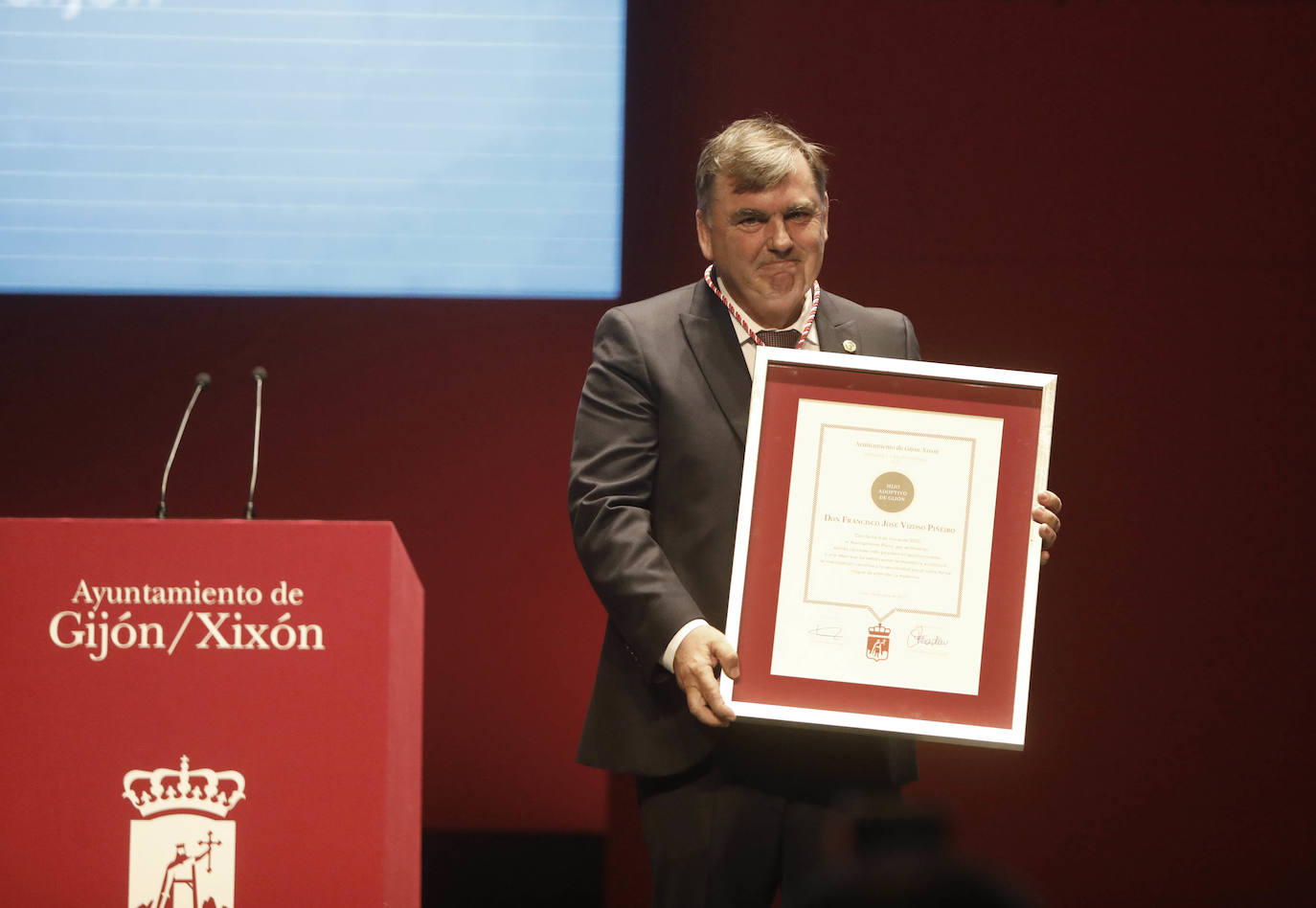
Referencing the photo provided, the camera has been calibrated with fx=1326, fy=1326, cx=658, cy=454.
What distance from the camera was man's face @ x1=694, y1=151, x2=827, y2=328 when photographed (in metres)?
1.94

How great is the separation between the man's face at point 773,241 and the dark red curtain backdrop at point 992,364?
1242 millimetres

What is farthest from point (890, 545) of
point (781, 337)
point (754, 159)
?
point (754, 159)

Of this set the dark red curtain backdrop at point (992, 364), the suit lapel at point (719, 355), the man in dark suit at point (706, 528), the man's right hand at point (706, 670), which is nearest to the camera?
the man's right hand at point (706, 670)

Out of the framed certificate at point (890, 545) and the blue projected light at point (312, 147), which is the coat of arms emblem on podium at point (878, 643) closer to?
the framed certificate at point (890, 545)

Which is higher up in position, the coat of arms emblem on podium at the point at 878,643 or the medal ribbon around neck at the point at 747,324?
the medal ribbon around neck at the point at 747,324

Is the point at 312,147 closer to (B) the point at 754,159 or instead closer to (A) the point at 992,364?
(B) the point at 754,159

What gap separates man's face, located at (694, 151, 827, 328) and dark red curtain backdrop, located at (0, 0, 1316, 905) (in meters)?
1.24

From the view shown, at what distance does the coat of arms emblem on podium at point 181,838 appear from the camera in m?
1.82

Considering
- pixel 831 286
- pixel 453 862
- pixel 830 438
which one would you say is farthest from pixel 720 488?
pixel 453 862

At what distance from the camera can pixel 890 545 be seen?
1757mm

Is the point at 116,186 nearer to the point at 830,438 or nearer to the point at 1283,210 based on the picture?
the point at 830,438

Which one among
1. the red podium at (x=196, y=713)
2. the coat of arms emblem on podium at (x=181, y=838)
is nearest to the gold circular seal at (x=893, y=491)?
the red podium at (x=196, y=713)
